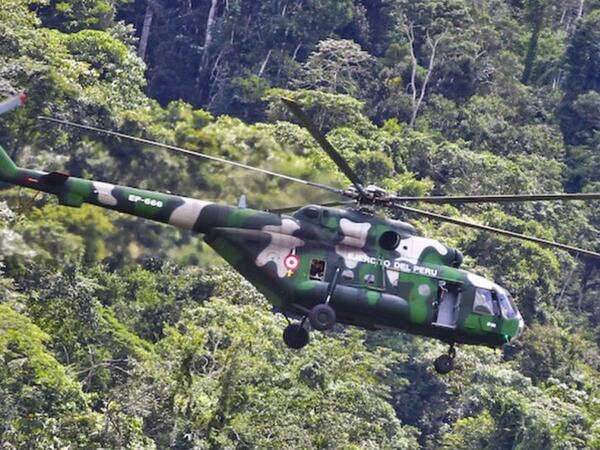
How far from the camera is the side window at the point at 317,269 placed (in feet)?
80.6

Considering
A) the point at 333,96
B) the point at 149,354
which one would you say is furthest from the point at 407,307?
the point at 333,96

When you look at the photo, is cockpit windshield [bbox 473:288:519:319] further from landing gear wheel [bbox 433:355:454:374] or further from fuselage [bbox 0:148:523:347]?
landing gear wheel [bbox 433:355:454:374]

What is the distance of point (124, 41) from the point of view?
72625 mm

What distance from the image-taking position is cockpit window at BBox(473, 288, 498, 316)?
2514cm

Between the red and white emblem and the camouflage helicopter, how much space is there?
0.01 m

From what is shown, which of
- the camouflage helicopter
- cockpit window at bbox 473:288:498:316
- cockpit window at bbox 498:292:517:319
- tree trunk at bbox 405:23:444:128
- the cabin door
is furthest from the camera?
tree trunk at bbox 405:23:444:128

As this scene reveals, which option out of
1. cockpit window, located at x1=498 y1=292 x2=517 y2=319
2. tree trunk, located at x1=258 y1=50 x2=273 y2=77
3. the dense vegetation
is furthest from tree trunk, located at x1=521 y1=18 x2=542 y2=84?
cockpit window, located at x1=498 y1=292 x2=517 y2=319

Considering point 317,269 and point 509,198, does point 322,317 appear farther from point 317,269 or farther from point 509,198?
point 509,198

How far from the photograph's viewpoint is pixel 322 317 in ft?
78.8

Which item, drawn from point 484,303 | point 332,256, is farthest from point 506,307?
point 332,256

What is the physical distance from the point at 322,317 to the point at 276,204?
4249 millimetres

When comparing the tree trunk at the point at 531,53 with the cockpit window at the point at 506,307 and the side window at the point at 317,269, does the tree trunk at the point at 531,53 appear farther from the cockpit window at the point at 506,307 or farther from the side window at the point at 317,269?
the side window at the point at 317,269

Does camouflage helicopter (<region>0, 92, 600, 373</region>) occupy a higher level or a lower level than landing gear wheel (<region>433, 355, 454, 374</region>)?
higher

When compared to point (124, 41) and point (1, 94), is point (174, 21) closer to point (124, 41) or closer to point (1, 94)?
point (124, 41)
